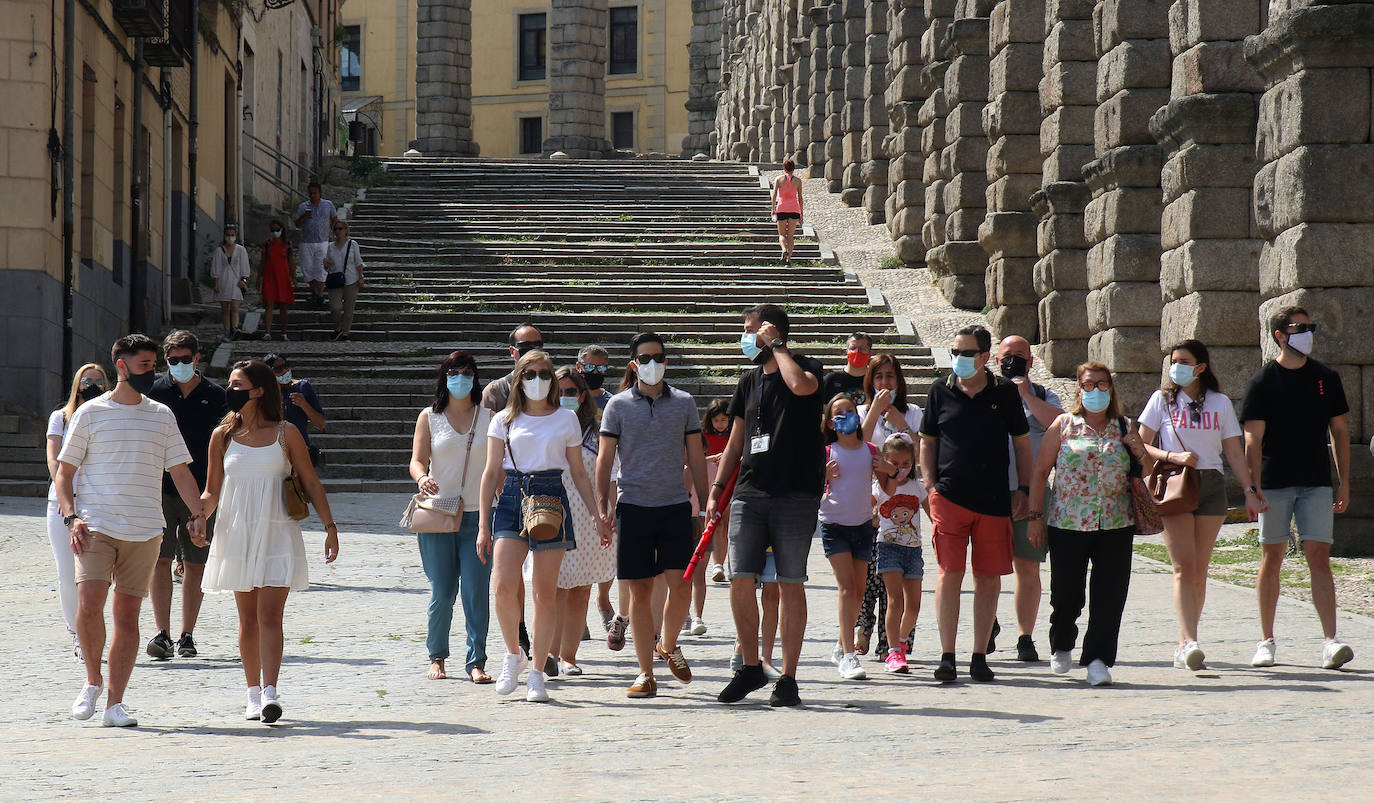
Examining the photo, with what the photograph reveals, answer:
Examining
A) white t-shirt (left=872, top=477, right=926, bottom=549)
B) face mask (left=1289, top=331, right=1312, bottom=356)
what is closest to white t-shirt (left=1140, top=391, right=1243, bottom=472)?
face mask (left=1289, top=331, right=1312, bottom=356)

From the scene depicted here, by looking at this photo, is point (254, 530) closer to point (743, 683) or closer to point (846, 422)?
point (743, 683)

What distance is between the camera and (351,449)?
1898cm

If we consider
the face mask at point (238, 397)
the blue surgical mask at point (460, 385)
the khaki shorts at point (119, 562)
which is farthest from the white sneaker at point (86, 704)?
the blue surgical mask at point (460, 385)

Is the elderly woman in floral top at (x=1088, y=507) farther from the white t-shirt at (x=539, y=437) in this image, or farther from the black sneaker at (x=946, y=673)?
the white t-shirt at (x=539, y=437)

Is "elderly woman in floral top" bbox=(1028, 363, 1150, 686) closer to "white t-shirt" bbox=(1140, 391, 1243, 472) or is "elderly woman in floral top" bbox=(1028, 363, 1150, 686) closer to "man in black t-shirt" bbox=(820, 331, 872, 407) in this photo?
"white t-shirt" bbox=(1140, 391, 1243, 472)

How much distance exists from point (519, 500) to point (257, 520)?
116 centimetres

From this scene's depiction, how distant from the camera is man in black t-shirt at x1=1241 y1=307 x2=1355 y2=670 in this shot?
852 cm

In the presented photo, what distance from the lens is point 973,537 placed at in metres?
8.34

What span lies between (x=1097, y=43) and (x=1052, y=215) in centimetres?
232

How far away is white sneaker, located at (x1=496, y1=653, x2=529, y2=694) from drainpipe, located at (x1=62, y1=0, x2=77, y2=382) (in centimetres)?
1211

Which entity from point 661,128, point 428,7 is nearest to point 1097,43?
point 428,7

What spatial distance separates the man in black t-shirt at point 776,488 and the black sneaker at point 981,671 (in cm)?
96

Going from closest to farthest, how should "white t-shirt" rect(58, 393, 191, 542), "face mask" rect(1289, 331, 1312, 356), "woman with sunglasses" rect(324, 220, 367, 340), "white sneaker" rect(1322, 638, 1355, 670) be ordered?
"white t-shirt" rect(58, 393, 191, 542) → "white sneaker" rect(1322, 638, 1355, 670) → "face mask" rect(1289, 331, 1312, 356) → "woman with sunglasses" rect(324, 220, 367, 340)

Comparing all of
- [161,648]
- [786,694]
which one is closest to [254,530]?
[161,648]
